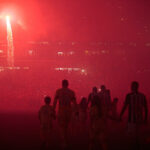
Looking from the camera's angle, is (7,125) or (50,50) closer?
(7,125)

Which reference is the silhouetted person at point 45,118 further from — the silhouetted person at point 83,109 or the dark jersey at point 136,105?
the silhouetted person at point 83,109

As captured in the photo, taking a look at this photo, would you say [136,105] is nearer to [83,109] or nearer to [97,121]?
[97,121]

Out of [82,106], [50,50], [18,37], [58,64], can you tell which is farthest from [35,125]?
[18,37]

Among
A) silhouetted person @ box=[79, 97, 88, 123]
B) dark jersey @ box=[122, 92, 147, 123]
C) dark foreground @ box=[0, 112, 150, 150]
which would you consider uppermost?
dark jersey @ box=[122, 92, 147, 123]

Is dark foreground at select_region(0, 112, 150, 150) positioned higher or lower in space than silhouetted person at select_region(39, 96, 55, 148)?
lower

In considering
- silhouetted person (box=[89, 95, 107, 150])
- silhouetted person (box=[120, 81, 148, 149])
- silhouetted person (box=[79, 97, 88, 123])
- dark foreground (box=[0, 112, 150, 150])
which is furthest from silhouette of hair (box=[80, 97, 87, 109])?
silhouetted person (box=[89, 95, 107, 150])

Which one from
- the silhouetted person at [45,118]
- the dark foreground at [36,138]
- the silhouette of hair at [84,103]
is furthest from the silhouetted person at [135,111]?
the silhouette of hair at [84,103]

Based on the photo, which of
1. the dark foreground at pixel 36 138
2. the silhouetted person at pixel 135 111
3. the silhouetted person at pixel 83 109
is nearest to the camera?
the silhouetted person at pixel 135 111

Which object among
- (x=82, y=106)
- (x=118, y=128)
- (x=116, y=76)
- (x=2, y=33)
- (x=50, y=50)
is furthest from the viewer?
(x=2, y=33)

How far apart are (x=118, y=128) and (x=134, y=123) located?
433cm

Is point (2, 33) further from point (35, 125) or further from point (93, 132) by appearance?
point (93, 132)

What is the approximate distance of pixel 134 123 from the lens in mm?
7727

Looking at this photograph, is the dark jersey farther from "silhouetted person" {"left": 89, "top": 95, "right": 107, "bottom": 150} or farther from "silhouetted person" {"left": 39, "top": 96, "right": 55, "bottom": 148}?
"silhouetted person" {"left": 39, "top": 96, "right": 55, "bottom": 148}

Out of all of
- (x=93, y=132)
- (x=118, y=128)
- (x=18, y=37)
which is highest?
(x=18, y=37)
